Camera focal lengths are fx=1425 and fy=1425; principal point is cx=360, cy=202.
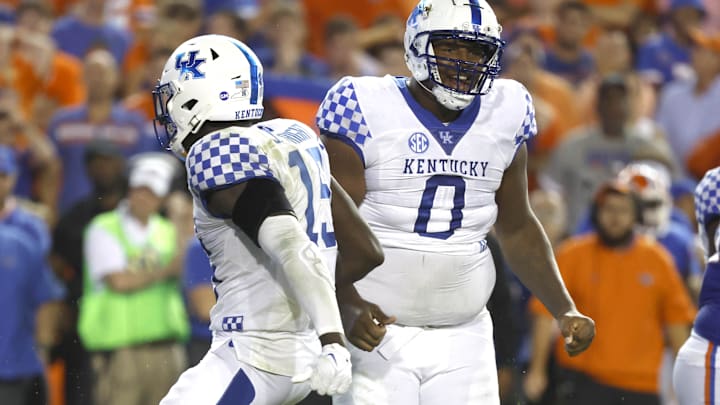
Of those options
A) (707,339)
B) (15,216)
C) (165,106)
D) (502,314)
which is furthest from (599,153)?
(165,106)

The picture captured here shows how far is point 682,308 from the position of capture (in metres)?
8.09

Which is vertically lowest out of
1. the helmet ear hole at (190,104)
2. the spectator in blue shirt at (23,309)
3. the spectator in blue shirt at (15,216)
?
the spectator in blue shirt at (23,309)

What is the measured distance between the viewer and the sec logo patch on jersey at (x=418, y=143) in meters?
5.01

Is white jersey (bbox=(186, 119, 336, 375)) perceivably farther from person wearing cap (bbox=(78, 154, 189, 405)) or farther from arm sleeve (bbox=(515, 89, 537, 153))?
person wearing cap (bbox=(78, 154, 189, 405))

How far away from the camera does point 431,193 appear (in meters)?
5.02

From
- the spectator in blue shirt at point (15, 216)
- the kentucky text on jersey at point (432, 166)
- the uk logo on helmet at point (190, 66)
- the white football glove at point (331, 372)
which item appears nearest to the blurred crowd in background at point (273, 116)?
the spectator in blue shirt at point (15, 216)

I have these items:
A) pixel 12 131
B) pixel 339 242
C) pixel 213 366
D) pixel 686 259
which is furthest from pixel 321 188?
pixel 12 131

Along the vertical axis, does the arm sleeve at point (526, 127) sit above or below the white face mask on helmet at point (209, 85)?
below

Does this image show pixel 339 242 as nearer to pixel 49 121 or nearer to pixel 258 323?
pixel 258 323

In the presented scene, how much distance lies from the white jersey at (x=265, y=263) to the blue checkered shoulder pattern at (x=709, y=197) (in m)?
1.84

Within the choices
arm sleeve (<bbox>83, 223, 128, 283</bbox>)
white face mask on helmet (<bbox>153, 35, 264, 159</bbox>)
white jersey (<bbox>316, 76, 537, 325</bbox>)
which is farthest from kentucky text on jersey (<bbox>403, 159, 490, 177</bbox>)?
arm sleeve (<bbox>83, 223, 128, 283</bbox>)

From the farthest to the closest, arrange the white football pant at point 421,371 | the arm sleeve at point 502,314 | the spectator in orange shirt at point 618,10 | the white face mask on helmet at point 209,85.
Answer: the spectator in orange shirt at point 618,10 < the arm sleeve at point 502,314 < the white football pant at point 421,371 < the white face mask on helmet at point 209,85

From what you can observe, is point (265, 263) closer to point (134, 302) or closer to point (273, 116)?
point (134, 302)

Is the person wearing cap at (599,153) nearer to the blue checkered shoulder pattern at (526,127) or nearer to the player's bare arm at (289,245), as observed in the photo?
the blue checkered shoulder pattern at (526,127)
